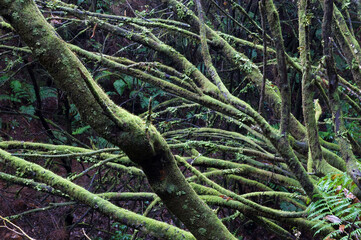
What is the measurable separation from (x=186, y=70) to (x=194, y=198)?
4.77ft

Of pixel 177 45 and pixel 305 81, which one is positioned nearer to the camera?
pixel 305 81

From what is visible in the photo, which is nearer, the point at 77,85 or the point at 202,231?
the point at 77,85

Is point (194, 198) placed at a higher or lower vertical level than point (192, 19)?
lower

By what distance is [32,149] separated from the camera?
3230 mm

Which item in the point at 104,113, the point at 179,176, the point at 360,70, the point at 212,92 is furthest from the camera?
the point at 360,70

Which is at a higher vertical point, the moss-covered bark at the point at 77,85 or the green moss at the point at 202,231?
the moss-covered bark at the point at 77,85

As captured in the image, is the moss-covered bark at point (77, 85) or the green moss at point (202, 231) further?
the green moss at point (202, 231)

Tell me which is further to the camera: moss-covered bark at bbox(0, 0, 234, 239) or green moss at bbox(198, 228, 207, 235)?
green moss at bbox(198, 228, 207, 235)

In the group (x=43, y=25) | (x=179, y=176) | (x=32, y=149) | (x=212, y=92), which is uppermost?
(x=43, y=25)

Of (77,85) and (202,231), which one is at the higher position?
(77,85)

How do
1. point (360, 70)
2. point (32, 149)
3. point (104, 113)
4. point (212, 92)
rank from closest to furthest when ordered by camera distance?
point (104, 113)
point (212, 92)
point (360, 70)
point (32, 149)

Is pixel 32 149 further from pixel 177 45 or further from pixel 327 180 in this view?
pixel 177 45

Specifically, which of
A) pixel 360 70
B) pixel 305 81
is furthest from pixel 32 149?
pixel 360 70

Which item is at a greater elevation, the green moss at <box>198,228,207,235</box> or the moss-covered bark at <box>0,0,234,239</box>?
the moss-covered bark at <box>0,0,234,239</box>
